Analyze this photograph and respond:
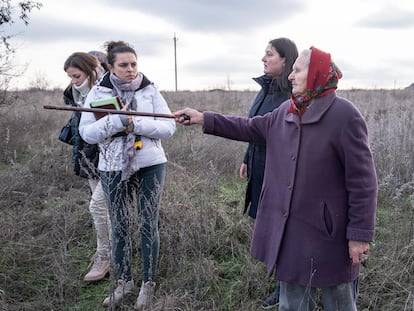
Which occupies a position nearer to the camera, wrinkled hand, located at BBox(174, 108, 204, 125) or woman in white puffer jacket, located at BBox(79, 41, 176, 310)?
wrinkled hand, located at BBox(174, 108, 204, 125)

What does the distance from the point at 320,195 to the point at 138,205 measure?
1.48m

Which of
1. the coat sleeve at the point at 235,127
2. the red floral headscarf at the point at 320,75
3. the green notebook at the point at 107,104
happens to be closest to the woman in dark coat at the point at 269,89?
the coat sleeve at the point at 235,127

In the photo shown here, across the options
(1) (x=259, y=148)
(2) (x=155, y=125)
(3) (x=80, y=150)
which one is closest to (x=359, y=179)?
(1) (x=259, y=148)

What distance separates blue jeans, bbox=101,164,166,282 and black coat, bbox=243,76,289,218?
2.16 feet

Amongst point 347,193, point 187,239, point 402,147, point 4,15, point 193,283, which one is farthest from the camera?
point 402,147

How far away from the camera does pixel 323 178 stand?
202cm

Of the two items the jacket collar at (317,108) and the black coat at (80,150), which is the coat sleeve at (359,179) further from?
the black coat at (80,150)

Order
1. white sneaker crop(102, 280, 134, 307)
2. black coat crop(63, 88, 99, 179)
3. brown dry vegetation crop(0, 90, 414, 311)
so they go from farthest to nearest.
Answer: black coat crop(63, 88, 99, 179), brown dry vegetation crop(0, 90, 414, 311), white sneaker crop(102, 280, 134, 307)

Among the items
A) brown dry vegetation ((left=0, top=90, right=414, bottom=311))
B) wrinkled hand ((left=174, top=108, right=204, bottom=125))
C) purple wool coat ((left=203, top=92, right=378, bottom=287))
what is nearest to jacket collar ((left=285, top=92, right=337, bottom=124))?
purple wool coat ((left=203, top=92, right=378, bottom=287))

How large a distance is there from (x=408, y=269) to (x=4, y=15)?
4.59 meters

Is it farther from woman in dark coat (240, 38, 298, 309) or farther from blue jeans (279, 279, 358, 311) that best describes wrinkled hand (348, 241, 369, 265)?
woman in dark coat (240, 38, 298, 309)

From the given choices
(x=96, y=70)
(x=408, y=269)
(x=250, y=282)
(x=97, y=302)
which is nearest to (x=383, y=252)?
(x=408, y=269)

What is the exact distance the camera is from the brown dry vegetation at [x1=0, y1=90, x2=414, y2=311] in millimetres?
3117

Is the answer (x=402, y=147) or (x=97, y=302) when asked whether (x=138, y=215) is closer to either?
(x=97, y=302)
